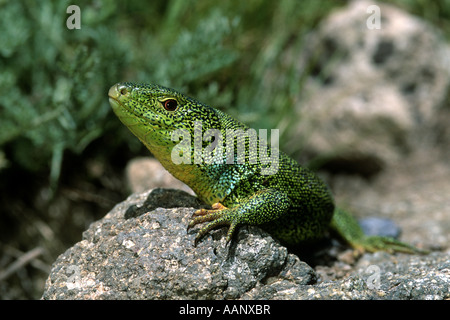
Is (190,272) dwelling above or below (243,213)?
below

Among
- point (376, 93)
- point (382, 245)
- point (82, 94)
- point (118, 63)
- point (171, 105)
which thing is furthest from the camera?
point (376, 93)

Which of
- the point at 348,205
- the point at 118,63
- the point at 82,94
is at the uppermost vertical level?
the point at 118,63

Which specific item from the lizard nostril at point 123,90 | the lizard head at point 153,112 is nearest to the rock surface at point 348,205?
the lizard head at point 153,112

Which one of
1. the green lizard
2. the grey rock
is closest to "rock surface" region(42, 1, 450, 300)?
the grey rock

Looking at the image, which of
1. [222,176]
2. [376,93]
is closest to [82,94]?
[222,176]

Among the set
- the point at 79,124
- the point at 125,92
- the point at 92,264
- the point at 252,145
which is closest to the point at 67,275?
the point at 92,264

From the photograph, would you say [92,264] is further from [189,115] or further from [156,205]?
[189,115]

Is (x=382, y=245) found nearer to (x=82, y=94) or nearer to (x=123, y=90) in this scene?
(x=123, y=90)

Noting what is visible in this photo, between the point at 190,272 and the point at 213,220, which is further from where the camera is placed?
the point at 213,220
